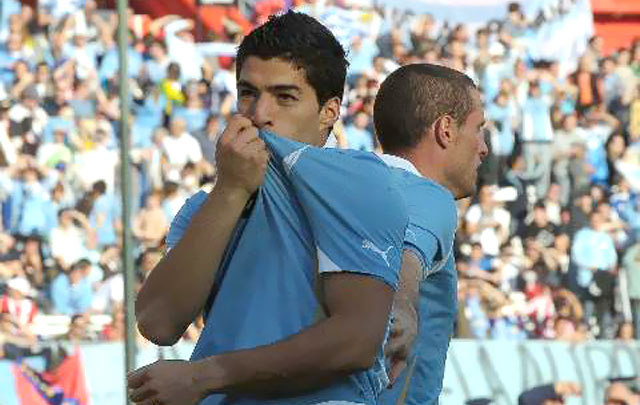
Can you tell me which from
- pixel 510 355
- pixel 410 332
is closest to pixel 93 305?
pixel 510 355

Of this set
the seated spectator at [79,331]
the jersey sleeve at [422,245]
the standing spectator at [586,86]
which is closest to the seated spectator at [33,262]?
the seated spectator at [79,331]

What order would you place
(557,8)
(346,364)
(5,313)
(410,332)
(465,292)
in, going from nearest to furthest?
(346,364), (410,332), (5,313), (465,292), (557,8)

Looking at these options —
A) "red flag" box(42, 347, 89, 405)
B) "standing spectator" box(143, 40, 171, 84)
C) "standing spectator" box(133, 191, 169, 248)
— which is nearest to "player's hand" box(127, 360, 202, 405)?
"red flag" box(42, 347, 89, 405)

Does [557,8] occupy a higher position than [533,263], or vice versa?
[557,8]

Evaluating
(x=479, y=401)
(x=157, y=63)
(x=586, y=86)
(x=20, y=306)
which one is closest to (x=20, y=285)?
(x=20, y=306)

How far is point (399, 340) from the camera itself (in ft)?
7.97

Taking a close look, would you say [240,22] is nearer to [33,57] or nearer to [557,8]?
[33,57]

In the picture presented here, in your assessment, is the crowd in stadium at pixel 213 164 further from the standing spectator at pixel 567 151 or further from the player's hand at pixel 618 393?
the player's hand at pixel 618 393

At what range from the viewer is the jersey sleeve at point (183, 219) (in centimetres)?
243

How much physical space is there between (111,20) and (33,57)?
680 mm

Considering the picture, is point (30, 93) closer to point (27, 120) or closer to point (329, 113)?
point (27, 120)

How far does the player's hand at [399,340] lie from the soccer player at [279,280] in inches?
3.0

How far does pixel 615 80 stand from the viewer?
13.4 metres

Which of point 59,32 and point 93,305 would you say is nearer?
point 93,305
